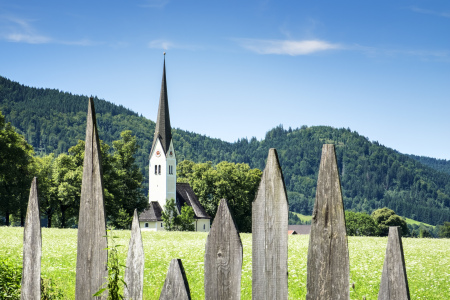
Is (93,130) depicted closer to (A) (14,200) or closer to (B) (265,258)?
(B) (265,258)

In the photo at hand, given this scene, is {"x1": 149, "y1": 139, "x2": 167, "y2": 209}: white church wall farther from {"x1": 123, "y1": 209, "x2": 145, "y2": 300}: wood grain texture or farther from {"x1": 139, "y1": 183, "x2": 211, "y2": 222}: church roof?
{"x1": 123, "y1": 209, "x2": 145, "y2": 300}: wood grain texture

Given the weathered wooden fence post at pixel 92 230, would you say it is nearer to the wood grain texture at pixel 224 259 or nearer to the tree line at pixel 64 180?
the wood grain texture at pixel 224 259

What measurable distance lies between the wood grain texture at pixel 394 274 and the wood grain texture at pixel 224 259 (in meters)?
0.80

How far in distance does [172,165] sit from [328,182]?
283 ft

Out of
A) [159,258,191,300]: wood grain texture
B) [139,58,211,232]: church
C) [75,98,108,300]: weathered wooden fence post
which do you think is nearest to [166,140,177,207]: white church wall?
[139,58,211,232]: church

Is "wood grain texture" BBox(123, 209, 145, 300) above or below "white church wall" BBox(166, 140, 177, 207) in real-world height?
below

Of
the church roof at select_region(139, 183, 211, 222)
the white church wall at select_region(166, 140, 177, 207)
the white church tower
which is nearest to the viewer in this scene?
the church roof at select_region(139, 183, 211, 222)

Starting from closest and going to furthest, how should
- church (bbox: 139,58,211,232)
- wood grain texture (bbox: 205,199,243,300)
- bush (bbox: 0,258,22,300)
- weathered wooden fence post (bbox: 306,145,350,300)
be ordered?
weathered wooden fence post (bbox: 306,145,350,300) → wood grain texture (bbox: 205,199,243,300) → bush (bbox: 0,258,22,300) → church (bbox: 139,58,211,232)

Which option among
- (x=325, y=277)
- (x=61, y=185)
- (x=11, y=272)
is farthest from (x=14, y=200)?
(x=325, y=277)

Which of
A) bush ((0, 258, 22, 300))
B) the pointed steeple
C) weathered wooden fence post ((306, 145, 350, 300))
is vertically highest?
the pointed steeple

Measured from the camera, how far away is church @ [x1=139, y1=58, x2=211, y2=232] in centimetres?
8056

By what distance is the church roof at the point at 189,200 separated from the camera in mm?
79375

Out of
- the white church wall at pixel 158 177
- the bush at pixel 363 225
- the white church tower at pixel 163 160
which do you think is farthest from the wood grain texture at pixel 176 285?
the bush at pixel 363 225

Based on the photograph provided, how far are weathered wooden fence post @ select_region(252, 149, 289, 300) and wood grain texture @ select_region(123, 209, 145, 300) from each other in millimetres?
781
